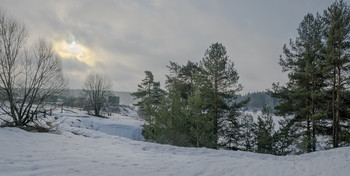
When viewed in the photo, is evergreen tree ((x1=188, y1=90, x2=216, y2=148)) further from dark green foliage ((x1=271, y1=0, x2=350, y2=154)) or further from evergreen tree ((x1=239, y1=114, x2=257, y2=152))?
dark green foliage ((x1=271, y1=0, x2=350, y2=154))

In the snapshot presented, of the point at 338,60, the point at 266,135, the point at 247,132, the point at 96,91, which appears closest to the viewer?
the point at 338,60

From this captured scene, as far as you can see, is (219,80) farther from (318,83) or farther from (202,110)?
(318,83)

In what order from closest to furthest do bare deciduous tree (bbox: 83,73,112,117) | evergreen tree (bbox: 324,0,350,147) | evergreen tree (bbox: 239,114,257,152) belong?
1. evergreen tree (bbox: 324,0,350,147)
2. evergreen tree (bbox: 239,114,257,152)
3. bare deciduous tree (bbox: 83,73,112,117)

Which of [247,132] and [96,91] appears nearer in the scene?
[247,132]

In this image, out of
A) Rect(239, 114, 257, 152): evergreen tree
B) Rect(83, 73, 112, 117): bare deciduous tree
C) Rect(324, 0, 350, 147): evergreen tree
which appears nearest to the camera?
Rect(324, 0, 350, 147): evergreen tree

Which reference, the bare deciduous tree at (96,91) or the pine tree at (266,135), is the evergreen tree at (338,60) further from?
the bare deciduous tree at (96,91)

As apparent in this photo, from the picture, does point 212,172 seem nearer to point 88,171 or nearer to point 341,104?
point 88,171

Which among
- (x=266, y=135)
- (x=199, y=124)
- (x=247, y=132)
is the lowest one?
(x=247, y=132)

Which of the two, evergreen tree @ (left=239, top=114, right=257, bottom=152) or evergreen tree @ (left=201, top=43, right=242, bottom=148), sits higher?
evergreen tree @ (left=201, top=43, right=242, bottom=148)

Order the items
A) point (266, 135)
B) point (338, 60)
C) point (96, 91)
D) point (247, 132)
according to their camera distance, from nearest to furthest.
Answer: point (338, 60), point (266, 135), point (247, 132), point (96, 91)

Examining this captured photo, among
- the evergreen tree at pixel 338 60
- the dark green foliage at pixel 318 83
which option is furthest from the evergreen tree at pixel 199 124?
the evergreen tree at pixel 338 60

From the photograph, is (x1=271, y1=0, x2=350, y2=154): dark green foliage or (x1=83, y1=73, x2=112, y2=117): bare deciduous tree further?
(x1=83, y1=73, x2=112, y2=117): bare deciduous tree

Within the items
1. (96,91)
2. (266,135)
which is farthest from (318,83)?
(96,91)

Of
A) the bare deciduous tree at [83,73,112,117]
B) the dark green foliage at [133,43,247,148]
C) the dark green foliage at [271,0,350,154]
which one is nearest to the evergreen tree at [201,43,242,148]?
the dark green foliage at [133,43,247,148]
